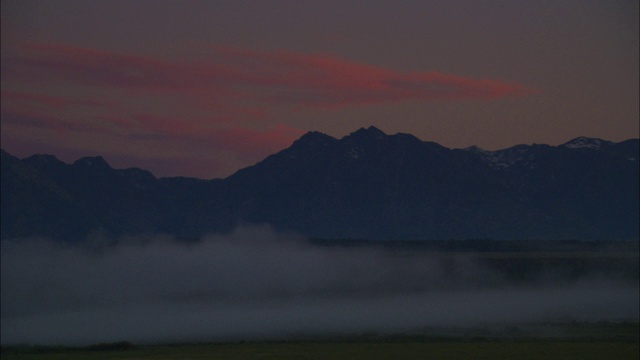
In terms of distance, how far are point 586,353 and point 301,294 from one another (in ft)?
301

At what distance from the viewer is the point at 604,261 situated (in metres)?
190

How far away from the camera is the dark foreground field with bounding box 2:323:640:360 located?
54656 mm

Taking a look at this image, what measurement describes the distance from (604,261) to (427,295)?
66.9 meters

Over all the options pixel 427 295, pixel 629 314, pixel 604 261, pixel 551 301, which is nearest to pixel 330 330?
pixel 629 314

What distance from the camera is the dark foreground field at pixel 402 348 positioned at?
179ft

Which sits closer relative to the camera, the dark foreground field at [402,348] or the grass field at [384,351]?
the grass field at [384,351]

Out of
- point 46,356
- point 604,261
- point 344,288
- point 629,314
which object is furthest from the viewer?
point 604,261

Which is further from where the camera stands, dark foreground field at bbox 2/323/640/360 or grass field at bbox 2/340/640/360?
dark foreground field at bbox 2/323/640/360

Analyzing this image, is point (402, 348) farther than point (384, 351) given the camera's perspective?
Yes

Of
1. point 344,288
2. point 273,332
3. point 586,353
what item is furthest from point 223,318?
point 344,288

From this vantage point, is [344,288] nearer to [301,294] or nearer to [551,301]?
[301,294]

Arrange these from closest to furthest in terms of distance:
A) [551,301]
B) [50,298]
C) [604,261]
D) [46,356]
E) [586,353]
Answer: [586,353], [46,356], [551,301], [50,298], [604,261]

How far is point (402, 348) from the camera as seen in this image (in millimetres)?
58656

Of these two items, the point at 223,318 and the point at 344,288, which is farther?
the point at 344,288
